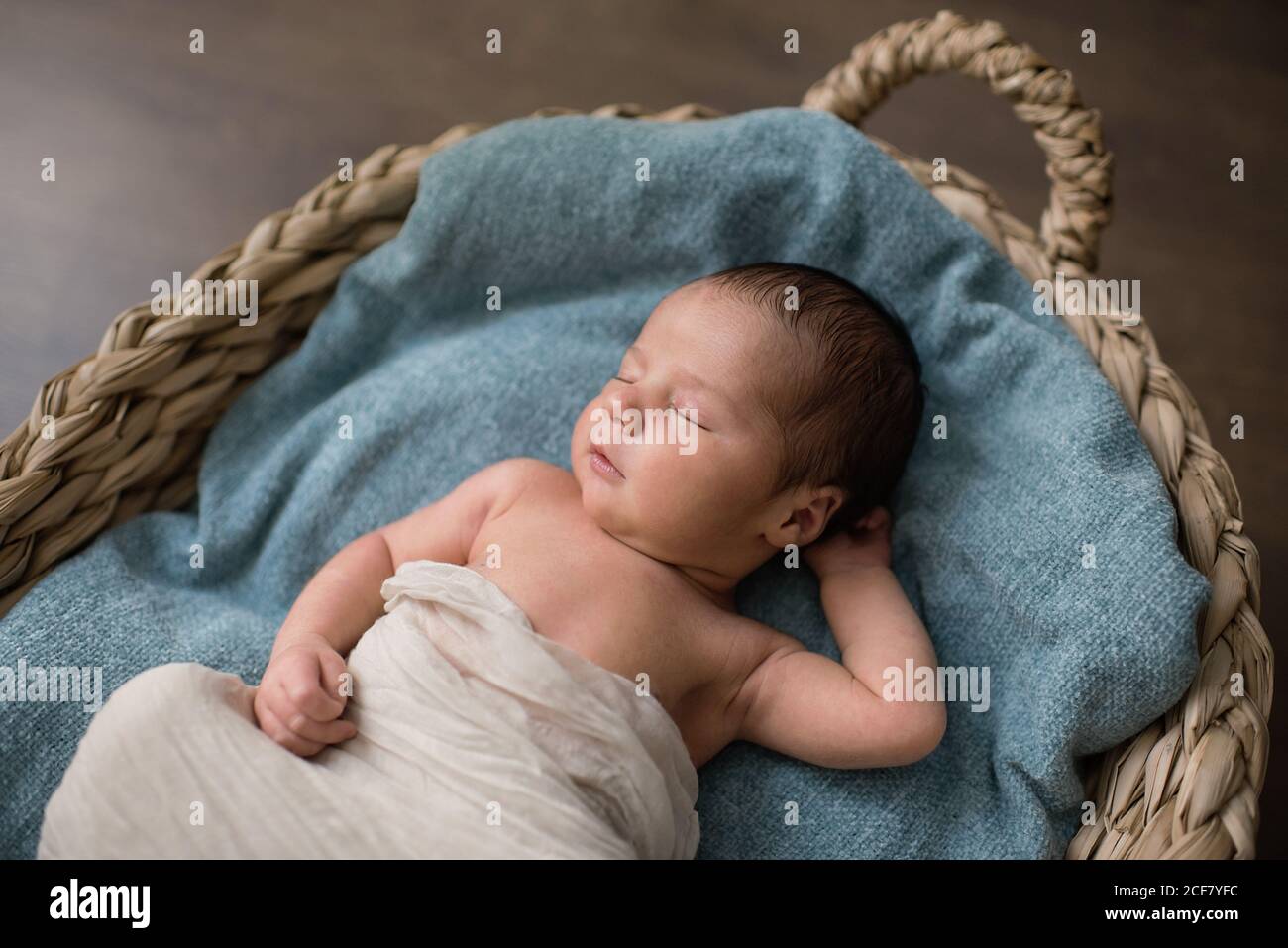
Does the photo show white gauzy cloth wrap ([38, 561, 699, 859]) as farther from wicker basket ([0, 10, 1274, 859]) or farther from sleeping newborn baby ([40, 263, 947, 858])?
wicker basket ([0, 10, 1274, 859])

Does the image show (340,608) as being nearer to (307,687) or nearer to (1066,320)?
(307,687)

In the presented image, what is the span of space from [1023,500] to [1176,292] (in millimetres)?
1352

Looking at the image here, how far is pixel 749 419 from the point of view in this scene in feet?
4.32

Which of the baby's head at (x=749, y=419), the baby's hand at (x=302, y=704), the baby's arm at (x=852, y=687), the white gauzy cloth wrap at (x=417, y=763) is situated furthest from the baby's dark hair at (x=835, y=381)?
the baby's hand at (x=302, y=704)

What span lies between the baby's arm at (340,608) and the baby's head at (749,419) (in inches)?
6.2

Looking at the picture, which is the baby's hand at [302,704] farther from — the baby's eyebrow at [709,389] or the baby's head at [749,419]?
the baby's eyebrow at [709,389]

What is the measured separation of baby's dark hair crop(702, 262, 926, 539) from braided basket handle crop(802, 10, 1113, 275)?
386 millimetres

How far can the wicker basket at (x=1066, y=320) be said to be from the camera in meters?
1.25

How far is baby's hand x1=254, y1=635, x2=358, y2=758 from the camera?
1.19 meters

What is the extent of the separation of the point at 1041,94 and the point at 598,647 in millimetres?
954

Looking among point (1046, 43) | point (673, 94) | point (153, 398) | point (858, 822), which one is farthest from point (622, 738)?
point (1046, 43)

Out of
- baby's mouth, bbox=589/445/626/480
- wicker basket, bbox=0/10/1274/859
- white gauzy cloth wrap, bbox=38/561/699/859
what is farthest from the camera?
baby's mouth, bbox=589/445/626/480

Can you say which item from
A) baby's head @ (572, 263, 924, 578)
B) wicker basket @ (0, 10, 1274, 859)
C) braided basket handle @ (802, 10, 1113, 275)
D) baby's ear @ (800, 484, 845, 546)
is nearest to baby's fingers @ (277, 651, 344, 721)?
baby's head @ (572, 263, 924, 578)

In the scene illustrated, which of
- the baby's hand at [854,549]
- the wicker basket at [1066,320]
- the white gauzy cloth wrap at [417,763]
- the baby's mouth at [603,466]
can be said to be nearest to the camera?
the white gauzy cloth wrap at [417,763]
